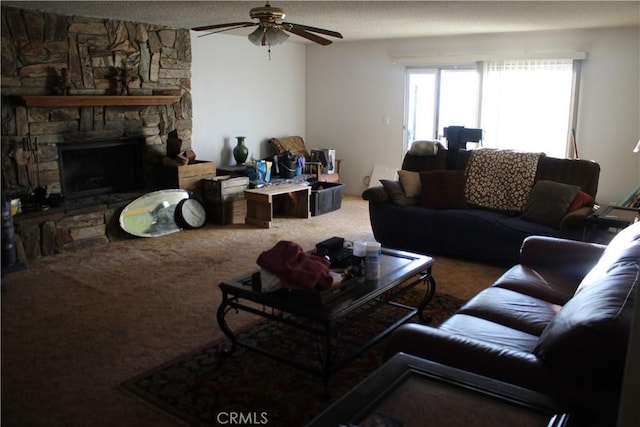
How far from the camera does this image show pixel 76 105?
16.1 ft

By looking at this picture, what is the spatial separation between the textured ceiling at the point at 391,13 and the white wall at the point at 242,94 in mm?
784

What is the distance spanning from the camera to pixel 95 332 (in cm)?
319

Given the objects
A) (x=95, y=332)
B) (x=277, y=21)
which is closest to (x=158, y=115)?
(x=277, y=21)

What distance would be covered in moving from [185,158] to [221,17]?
1460mm

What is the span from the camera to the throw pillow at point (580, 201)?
4.26 metres

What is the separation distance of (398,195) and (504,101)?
7.53ft

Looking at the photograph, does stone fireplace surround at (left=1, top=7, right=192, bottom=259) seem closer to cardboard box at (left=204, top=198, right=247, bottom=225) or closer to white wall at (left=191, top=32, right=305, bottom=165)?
white wall at (left=191, top=32, right=305, bottom=165)

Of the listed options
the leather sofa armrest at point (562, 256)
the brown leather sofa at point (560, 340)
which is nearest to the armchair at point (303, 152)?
the leather sofa armrest at point (562, 256)

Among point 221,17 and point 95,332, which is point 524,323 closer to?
point 95,332

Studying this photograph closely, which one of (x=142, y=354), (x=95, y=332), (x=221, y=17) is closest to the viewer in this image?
(x=142, y=354)

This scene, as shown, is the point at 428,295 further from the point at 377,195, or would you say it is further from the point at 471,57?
the point at 471,57

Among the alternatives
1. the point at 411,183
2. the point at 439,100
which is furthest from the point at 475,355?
the point at 439,100

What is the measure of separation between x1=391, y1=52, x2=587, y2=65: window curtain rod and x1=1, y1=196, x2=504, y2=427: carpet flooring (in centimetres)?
256
